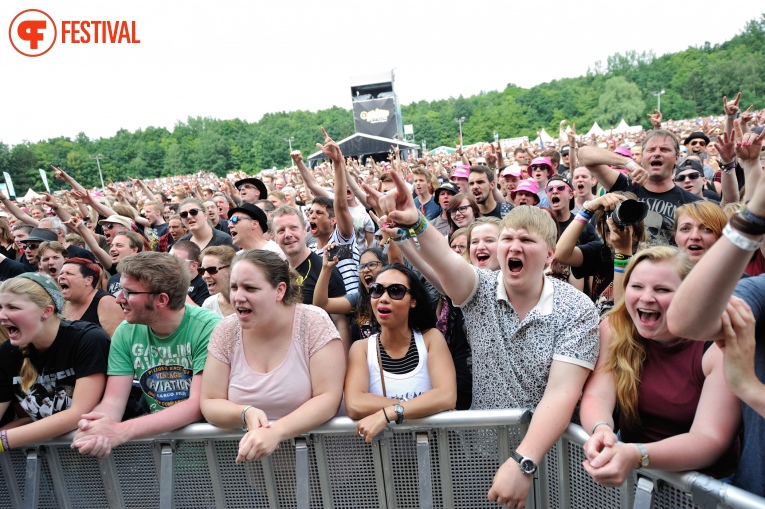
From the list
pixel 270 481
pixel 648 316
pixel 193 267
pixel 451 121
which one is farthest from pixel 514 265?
pixel 451 121

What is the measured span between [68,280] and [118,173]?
310ft

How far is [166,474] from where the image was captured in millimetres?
2186

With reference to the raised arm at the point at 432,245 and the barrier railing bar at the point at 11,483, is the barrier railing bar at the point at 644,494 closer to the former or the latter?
the raised arm at the point at 432,245

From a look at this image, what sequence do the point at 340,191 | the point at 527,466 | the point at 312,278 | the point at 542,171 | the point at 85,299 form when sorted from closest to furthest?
the point at 527,466
the point at 85,299
the point at 312,278
the point at 340,191
the point at 542,171

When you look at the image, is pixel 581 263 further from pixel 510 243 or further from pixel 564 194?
pixel 510 243

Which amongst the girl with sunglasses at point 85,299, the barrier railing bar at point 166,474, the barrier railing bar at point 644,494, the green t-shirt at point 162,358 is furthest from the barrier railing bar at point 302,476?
the girl with sunglasses at point 85,299

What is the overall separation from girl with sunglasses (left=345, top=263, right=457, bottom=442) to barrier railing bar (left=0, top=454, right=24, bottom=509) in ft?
5.44

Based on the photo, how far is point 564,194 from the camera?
441 centimetres

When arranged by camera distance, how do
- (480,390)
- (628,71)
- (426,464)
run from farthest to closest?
(628,71), (480,390), (426,464)

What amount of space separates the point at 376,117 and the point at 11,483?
43.9m

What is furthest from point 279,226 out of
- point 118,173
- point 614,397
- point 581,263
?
point 118,173

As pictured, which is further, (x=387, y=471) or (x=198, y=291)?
(x=198, y=291)

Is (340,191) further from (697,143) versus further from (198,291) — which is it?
(697,143)

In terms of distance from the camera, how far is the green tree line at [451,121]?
80625 millimetres
